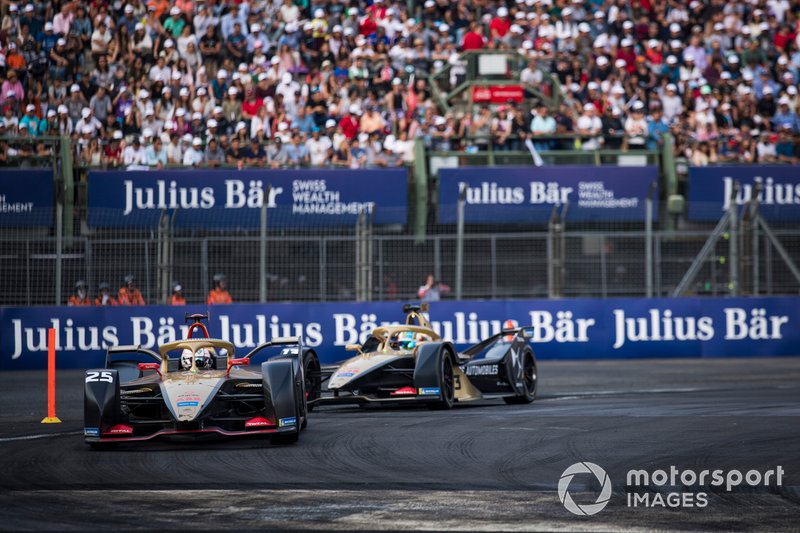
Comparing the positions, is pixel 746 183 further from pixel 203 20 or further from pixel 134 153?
pixel 203 20

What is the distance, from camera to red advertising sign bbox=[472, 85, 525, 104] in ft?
84.2

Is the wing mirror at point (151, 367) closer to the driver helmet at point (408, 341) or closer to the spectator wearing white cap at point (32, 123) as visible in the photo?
the driver helmet at point (408, 341)

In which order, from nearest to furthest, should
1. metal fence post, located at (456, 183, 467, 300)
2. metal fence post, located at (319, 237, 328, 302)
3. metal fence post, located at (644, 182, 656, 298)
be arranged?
metal fence post, located at (319, 237, 328, 302), metal fence post, located at (456, 183, 467, 300), metal fence post, located at (644, 182, 656, 298)

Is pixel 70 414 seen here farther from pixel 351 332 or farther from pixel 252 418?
pixel 351 332

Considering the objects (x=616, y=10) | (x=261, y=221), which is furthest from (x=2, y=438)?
(x=616, y=10)

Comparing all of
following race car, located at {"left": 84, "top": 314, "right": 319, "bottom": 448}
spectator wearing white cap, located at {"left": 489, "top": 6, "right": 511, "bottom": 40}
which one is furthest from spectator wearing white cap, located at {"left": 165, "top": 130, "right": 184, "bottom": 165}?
following race car, located at {"left": 84, "top": 314, "right": 319, "bottom": 448}

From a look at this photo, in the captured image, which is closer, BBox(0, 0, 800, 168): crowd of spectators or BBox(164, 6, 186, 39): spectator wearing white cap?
BBox(0, 0, 800, 168): crowd of spectators

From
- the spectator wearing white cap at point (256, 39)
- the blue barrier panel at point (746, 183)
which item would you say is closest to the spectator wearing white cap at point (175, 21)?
the spectator wearing white cap at point (256, 39)

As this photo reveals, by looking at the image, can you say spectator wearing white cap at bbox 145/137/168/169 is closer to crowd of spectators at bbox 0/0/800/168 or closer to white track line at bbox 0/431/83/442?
crowd of spectators at bbox 0/0/800/168

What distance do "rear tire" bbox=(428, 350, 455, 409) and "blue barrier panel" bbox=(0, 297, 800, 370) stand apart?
738 cm

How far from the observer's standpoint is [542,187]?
23.2m

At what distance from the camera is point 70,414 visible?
14.1m

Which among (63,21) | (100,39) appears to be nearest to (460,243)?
(100,39)

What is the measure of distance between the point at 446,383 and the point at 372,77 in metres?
12.8
